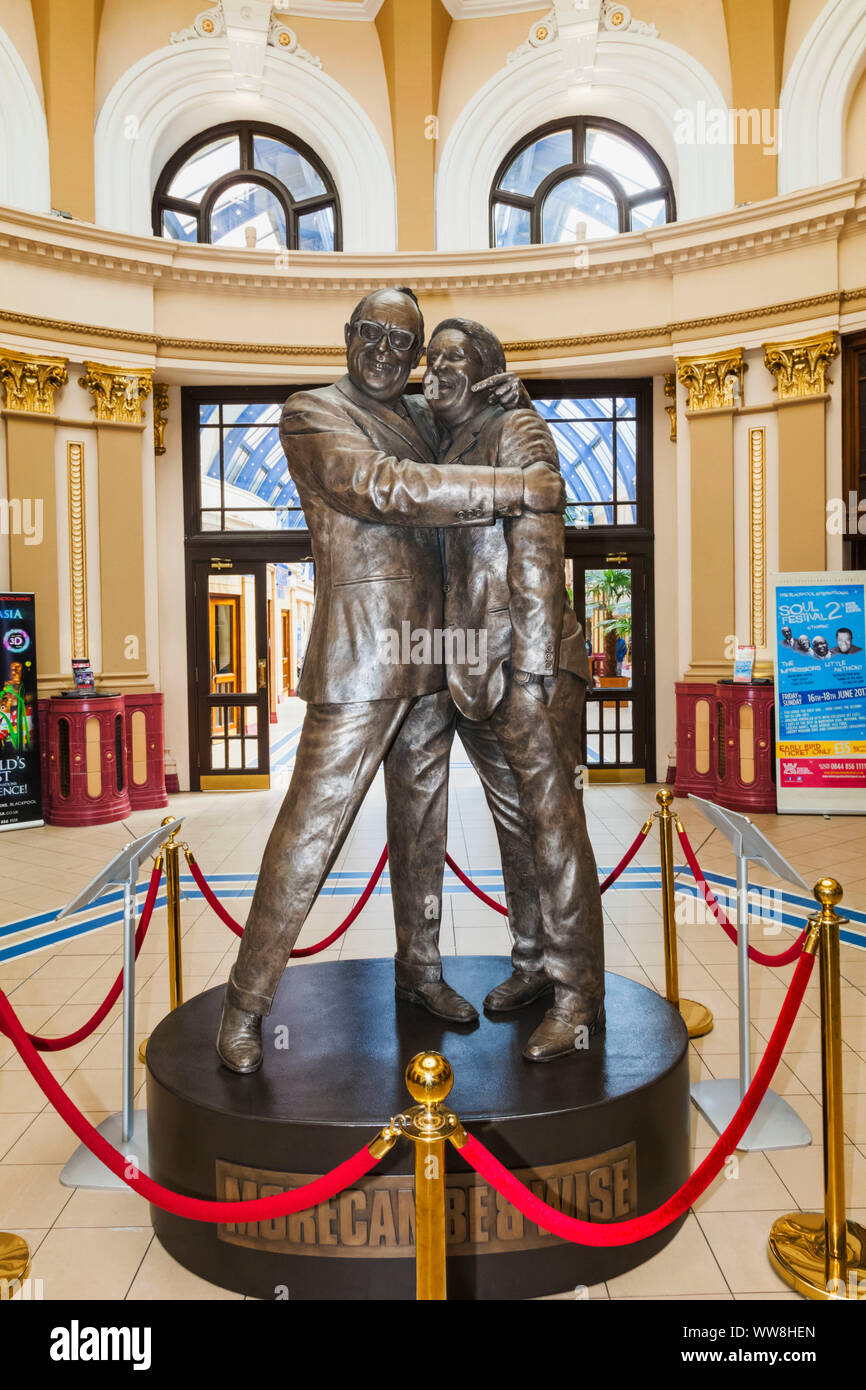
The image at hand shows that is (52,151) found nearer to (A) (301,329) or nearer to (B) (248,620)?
(A) (301,329)

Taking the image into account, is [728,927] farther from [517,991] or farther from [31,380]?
[31,380]

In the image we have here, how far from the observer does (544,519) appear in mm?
2689

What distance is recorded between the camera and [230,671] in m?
11.3

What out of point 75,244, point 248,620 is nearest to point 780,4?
point 75,244

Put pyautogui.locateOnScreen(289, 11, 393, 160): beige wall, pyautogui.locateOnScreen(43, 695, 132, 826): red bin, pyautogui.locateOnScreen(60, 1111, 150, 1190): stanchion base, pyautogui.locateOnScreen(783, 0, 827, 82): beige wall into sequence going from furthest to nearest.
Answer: pyautogui.locateOnScreen(289, 11, 393, 160): beige wall < pyautogui.locateOnScreen(783, 0, 827, 82): beige wall < pyautogui.locateOnScreen(43, 695, 132, 826): red bin < pyautogui.locateOnScreen(60, 1111, 150, 1190): stanchion base

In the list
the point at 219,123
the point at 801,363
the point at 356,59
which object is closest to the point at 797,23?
the point at 801,363

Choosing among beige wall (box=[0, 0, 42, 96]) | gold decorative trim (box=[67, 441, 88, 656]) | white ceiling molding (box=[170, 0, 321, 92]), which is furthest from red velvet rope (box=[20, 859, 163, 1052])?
white ceiling molding (box=[170, 0, 321, 92])

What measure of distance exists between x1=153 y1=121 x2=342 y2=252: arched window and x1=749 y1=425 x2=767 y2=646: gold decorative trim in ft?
17.1

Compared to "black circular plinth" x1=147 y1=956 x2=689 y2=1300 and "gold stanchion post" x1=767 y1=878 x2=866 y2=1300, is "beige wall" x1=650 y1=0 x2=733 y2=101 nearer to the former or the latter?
"gold stanchion post" x1=767 y1=878 x2=866 y2=1300

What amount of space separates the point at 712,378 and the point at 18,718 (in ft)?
25.3

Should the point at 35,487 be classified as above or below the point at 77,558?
above

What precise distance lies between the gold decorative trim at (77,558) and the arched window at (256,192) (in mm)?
3127

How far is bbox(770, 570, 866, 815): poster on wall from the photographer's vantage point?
9.04m

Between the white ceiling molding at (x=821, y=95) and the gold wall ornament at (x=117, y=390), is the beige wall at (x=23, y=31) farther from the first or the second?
the white ceiling molding at (x=821, y=95)
